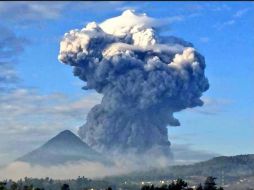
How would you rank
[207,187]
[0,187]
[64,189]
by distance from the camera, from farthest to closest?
[64,189] → [207,187] → [0,187]

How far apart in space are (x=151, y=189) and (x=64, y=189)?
44099mm

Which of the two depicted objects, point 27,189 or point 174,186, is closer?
point 174,186

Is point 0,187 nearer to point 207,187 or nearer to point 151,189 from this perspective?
point 151,189

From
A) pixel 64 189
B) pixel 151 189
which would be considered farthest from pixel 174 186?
pixel 64 189

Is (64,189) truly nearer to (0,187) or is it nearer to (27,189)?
(27,189)

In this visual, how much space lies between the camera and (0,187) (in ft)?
539

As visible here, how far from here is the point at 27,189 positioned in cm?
18812

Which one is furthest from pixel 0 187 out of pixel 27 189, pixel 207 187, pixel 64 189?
pixel 207 187

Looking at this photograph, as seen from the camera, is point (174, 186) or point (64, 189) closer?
point (174, 186)

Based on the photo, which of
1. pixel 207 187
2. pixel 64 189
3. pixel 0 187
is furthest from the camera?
pixel 64 189

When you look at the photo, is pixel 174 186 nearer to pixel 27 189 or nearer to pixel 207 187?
pixel 207 187

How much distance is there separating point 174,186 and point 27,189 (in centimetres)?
4834

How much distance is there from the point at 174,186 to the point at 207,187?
41.6ft

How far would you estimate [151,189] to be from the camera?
6545 inches
